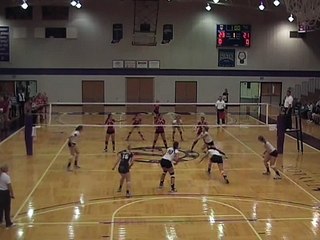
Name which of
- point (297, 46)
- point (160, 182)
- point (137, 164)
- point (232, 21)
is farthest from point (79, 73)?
point (160, 182)

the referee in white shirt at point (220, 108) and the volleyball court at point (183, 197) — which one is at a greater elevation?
the referee in white shirt at point (220, 108)

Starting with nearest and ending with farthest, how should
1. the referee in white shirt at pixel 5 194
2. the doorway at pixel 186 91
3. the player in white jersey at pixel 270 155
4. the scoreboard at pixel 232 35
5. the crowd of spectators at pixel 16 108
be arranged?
1. the referee in white shirt at pixel 5 194
2. the player in white jersey at pixel 270 155
3. the crowd of spectators at pixel 16 108
4. the scoreboard at pixel 232 35
5. the doorway at pixel 186 91

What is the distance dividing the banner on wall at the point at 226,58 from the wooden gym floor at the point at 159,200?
21.1 metres

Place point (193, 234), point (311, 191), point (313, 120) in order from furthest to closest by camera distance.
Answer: point (313, 120), point (311, 191), point (193, 234)

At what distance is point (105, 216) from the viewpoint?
46.7 ft

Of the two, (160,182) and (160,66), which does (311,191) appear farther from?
(160,66)

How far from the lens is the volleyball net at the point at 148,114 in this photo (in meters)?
34.6

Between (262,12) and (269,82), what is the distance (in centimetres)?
590

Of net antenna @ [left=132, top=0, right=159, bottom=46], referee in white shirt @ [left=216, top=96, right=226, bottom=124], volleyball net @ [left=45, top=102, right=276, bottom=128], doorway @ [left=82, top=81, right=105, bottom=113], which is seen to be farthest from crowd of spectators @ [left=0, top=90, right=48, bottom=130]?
referee in white shirt @ [left=216, top=96, right=226, bottom=124]

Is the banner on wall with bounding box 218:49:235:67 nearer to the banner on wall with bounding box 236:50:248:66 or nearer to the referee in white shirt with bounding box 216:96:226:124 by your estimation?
the banner on wall with bounding box 236:50:248:66

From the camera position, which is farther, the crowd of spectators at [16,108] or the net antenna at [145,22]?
the net antenna at [145,22]

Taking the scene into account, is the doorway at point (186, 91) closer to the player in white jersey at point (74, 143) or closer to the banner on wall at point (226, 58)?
the banner on wall at point (226, 58)

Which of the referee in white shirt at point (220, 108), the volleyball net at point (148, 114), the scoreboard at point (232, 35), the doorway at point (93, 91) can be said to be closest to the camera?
the referee in white shirt at point (220, 108)

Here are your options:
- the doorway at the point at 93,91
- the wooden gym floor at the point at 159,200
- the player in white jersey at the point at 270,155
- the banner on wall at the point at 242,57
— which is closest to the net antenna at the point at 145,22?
the doorway at the point at 93,91
